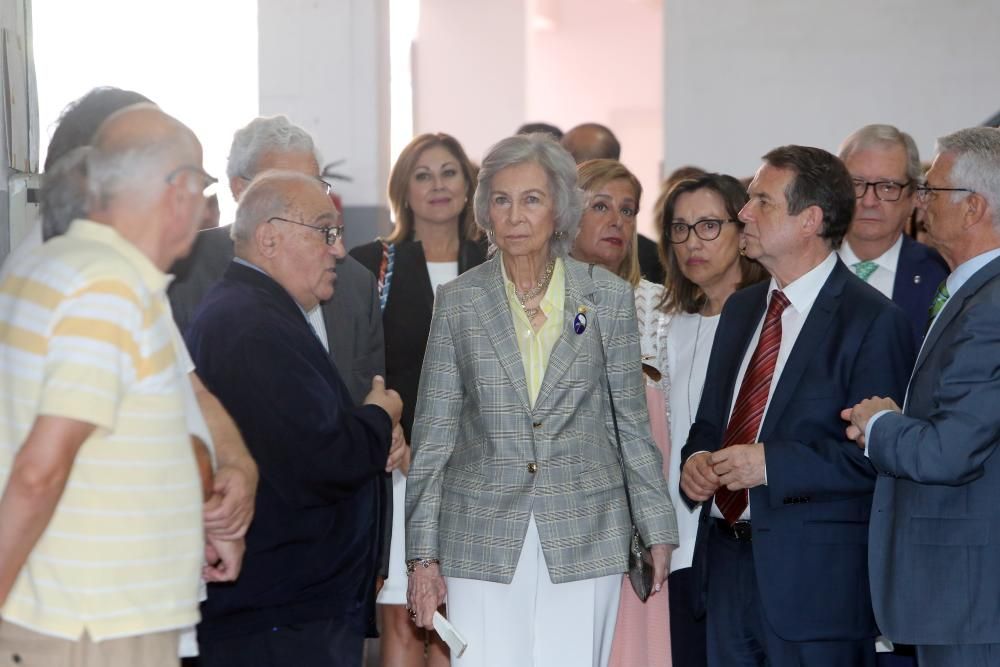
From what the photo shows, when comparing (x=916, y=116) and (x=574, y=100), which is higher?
(x=574, y=100)

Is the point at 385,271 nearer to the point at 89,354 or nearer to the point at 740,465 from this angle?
the point at 740,465

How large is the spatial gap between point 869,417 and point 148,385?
1.79 meters

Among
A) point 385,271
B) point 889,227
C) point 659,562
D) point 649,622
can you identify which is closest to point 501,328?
point 659,562

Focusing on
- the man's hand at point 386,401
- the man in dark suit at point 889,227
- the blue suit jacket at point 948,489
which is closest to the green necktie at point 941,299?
the blue suit jacket at point 948,489

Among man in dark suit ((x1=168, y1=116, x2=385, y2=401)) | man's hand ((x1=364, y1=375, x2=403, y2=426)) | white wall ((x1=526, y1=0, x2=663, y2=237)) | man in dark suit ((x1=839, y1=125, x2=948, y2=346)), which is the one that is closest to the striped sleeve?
man's hand ((x1=364, y1=375, x2=403, y2=426))

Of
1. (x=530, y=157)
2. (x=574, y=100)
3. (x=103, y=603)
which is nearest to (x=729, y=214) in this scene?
(x=530, y=157)

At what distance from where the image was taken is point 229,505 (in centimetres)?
270

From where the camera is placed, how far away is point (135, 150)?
7.63 feet

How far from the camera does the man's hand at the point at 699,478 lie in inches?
138

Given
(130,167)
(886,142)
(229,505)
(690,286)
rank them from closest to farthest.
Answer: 1. (130,167)
2. (229,505)
3. (690,286)
4. (886,142)

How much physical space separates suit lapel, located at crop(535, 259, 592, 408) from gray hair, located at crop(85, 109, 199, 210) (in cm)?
139

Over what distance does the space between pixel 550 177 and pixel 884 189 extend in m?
1.73

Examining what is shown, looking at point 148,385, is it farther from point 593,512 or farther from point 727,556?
point 727,556

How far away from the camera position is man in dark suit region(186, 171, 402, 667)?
309cm
